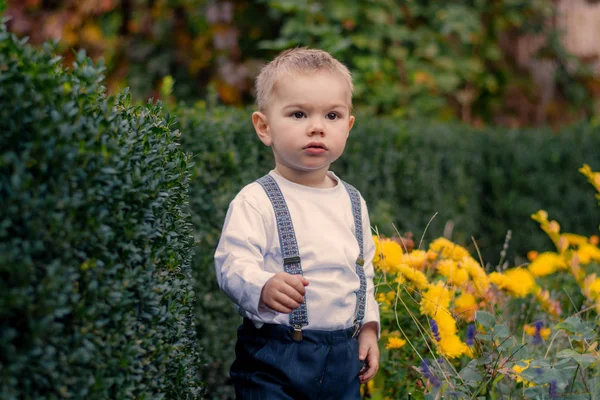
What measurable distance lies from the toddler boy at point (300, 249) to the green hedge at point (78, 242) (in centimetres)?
26

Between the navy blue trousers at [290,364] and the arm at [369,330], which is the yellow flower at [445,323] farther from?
the navy blue trousers at [290,364]

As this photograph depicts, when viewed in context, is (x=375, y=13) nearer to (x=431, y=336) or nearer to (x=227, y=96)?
(x=227, y=96)

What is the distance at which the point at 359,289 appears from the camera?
2287 millimetres

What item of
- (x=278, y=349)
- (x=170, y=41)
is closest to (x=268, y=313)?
(x=278, y=349)

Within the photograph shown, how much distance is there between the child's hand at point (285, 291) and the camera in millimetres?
1959

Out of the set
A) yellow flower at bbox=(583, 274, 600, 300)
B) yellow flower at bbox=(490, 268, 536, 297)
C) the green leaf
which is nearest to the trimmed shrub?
yellow flower at bbox=(490, 268, 536, 297)

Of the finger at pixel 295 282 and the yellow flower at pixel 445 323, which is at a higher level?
the finger at pixel 295 282

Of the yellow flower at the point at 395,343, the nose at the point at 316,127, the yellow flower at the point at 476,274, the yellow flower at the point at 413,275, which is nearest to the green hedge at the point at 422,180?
the yellow flower at the point at 395,343

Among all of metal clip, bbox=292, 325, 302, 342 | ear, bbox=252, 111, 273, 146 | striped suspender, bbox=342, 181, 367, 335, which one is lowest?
metal clip, bbox=292, 325, 302, 342

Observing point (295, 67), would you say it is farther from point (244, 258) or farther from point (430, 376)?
point (430, 376)

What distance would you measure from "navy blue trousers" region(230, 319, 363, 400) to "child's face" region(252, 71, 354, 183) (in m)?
0.54

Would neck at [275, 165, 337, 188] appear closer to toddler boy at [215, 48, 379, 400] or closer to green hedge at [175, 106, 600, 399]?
toddler boy at [215, 48, 379, 400]

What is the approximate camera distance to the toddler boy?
2.12 metres

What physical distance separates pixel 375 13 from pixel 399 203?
2233mm
